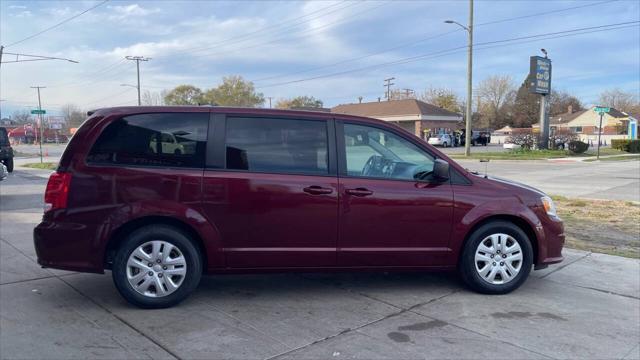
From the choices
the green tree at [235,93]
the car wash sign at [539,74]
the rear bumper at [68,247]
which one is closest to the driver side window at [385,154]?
the rear bumper at [68,247]

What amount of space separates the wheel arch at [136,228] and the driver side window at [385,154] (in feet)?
5.33

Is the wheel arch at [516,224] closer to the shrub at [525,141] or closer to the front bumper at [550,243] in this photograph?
the front bumper at [550,243]

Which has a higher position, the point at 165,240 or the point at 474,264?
the point at 165,240

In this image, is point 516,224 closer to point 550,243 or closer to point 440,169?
point 550,243

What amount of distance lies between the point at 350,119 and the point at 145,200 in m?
2.02

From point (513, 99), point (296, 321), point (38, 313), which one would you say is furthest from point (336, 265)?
point (513, 99)

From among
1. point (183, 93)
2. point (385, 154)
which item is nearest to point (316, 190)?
point (385, 154)

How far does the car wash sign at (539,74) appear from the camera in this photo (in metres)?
37.0

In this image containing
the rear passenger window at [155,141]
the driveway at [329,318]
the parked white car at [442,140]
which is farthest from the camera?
the parked white car at [442,140]

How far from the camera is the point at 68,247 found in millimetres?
4199

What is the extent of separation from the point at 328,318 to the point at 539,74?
1503 inches

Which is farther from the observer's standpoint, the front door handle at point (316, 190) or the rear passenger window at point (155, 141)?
the front door handle at point (316, 190)

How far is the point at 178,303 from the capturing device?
436cm

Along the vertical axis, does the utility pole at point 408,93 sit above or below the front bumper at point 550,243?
above
